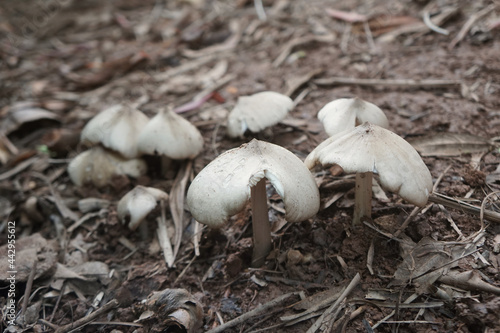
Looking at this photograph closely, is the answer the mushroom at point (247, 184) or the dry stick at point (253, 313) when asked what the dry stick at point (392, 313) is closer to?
the dry stick at point (253, 313)

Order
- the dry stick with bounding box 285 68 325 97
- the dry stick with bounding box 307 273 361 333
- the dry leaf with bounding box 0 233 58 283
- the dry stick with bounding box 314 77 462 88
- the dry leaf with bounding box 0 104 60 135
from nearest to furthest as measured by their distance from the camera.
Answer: the dry stick with bounding box 307 273 361 333
the dry leaf with bounding box 0 233 58 283
the dry stick with bounding box 314 77 462 88
the dry stick with bounding box 285 68 325 97
the dry leaf with bounding box 0 104 60 135

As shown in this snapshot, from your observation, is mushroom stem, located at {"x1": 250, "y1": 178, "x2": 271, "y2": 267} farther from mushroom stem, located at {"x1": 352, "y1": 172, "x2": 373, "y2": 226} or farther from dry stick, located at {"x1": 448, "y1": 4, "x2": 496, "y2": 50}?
dry stick, located at {"x1": 448, "y1": 4, "x2": 496, "y2": 50}

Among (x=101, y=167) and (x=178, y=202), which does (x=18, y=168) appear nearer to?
(x=101, y=167)

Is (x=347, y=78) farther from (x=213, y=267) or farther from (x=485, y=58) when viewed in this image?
(x=213, y=267)

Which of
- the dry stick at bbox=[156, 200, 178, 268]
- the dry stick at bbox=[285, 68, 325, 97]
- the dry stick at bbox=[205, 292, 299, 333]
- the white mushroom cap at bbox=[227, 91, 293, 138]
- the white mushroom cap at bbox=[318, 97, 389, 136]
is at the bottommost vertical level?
the dry stick at bbox=[205, 292, 299, 333]

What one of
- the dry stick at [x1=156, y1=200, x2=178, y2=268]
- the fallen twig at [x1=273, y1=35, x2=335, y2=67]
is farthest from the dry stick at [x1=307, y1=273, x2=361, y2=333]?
the fallen twig at [x1=273, y1=35, x2=335, y2=67]

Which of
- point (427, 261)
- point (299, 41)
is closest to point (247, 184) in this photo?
point (427, 261)
